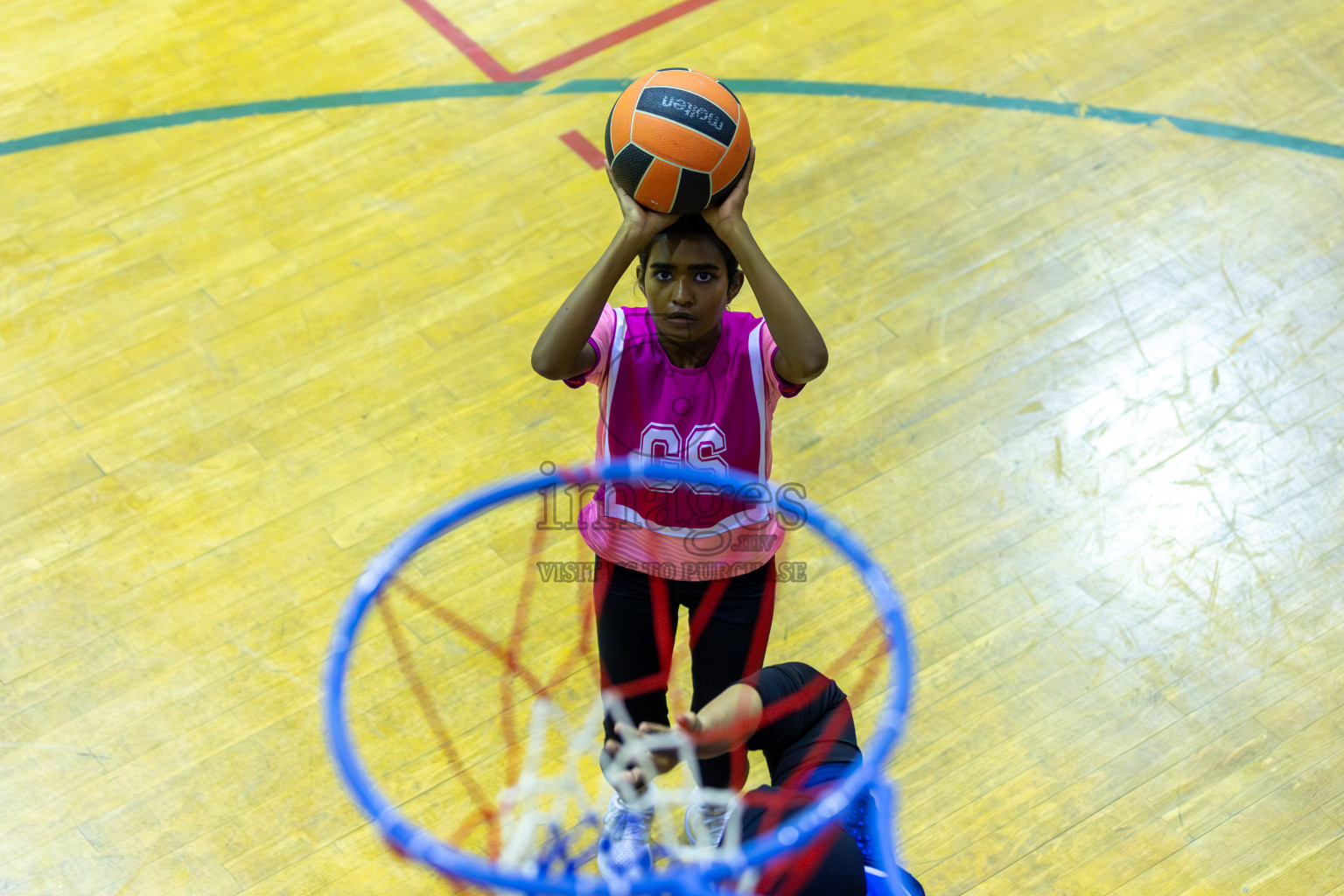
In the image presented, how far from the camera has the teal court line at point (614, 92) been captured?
478 centimetres

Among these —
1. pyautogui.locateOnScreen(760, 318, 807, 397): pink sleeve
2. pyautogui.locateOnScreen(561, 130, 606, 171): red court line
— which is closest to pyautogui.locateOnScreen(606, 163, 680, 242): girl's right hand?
pyautogui.locateOnScreen(760, 318, 807, 397): pink sleeve

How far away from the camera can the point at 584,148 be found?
A: 4.76 metres

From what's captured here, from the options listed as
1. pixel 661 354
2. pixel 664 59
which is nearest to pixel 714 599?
pixel 661 354

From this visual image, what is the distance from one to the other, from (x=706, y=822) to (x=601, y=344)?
108 cm

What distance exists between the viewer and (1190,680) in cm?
336

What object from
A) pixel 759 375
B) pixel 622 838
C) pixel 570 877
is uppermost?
pixel 759 375

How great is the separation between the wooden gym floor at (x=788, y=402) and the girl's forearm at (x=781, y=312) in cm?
126

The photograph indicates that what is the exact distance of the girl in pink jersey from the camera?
237cm

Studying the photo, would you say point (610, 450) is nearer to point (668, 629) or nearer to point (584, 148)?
point (668, 629)

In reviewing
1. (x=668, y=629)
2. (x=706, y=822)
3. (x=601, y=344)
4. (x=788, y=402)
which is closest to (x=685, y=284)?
(x=601, y=344)

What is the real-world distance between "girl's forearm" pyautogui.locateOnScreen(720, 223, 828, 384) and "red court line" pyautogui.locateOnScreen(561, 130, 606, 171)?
2.43 meters

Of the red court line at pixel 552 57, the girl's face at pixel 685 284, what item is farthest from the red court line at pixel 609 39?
the girl's face at pixel 685 284

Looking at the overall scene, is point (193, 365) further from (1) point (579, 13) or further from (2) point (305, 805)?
(1) point (579, 13)

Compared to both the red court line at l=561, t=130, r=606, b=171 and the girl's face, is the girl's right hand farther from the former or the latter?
the red court line at l=561, t=130, r=606, b=171
